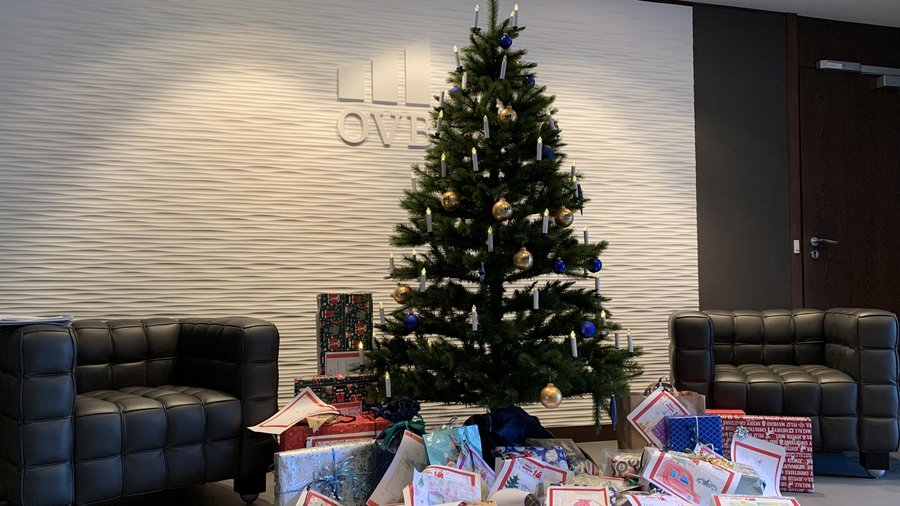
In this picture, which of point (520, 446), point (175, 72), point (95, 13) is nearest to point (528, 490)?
point (520, 446)

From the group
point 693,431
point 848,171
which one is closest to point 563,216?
point 693,431

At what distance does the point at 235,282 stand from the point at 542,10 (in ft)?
8.14

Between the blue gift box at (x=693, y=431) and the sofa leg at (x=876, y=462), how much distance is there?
3.03 ft

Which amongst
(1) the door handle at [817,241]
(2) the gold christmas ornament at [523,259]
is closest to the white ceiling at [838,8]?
(1) the door handle at [817,241]

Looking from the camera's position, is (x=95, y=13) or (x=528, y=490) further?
(x=95, y=13)

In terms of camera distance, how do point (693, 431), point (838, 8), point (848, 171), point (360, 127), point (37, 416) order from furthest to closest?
point (848, 171), point (838, 8), point (360, 127), point (693, 431), point (37, 416)

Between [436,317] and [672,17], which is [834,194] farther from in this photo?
[436,317]

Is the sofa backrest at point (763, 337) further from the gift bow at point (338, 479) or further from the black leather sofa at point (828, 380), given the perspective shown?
the gift bow at point (338, 479)

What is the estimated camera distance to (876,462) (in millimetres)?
3471

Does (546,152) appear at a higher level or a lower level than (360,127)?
lower

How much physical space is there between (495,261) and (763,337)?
190 centimetres

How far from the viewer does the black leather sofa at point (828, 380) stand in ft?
11.4

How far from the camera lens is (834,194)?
5.05 m

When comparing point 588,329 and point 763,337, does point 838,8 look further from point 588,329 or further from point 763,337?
point 588,329
